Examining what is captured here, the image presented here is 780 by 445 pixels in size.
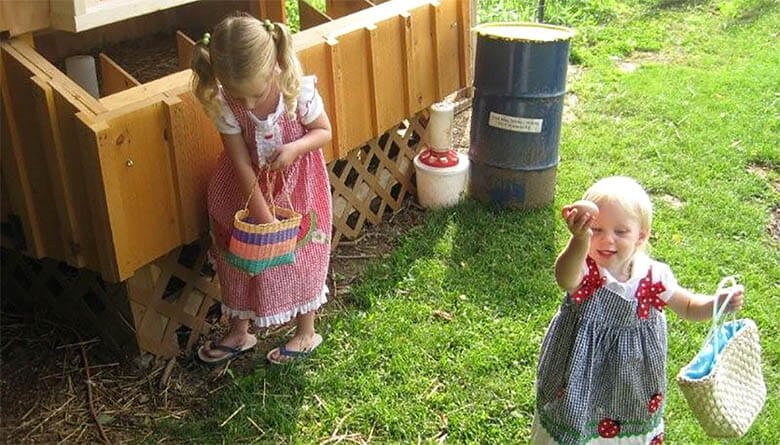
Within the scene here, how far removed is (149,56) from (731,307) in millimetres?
4029

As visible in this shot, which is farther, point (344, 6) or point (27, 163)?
point (344, 6)

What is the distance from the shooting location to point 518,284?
4.33 m

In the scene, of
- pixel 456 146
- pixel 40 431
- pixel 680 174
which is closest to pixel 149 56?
pixel 456 146

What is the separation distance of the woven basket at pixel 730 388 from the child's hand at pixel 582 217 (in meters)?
0.49

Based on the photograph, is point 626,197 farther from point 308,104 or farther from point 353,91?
point 353,91

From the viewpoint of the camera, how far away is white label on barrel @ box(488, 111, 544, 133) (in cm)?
490

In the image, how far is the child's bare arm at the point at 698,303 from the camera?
100.0 inches

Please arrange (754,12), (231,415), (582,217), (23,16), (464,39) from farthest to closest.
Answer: (754,12), (464,39), (231,415), (23,16), (582,217)

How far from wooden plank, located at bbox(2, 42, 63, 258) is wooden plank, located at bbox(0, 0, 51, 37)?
78mm

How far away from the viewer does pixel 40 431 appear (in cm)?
343

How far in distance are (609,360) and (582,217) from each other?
1.88 feet

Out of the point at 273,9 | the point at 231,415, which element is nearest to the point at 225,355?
the point at 231,415

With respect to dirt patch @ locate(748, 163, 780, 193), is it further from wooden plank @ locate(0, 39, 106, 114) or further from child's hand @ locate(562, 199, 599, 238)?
wooden plank @ locate(0, 39, 106, 114)

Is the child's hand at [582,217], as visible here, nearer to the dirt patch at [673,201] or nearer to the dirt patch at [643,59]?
the dirt patch at [673,201]
